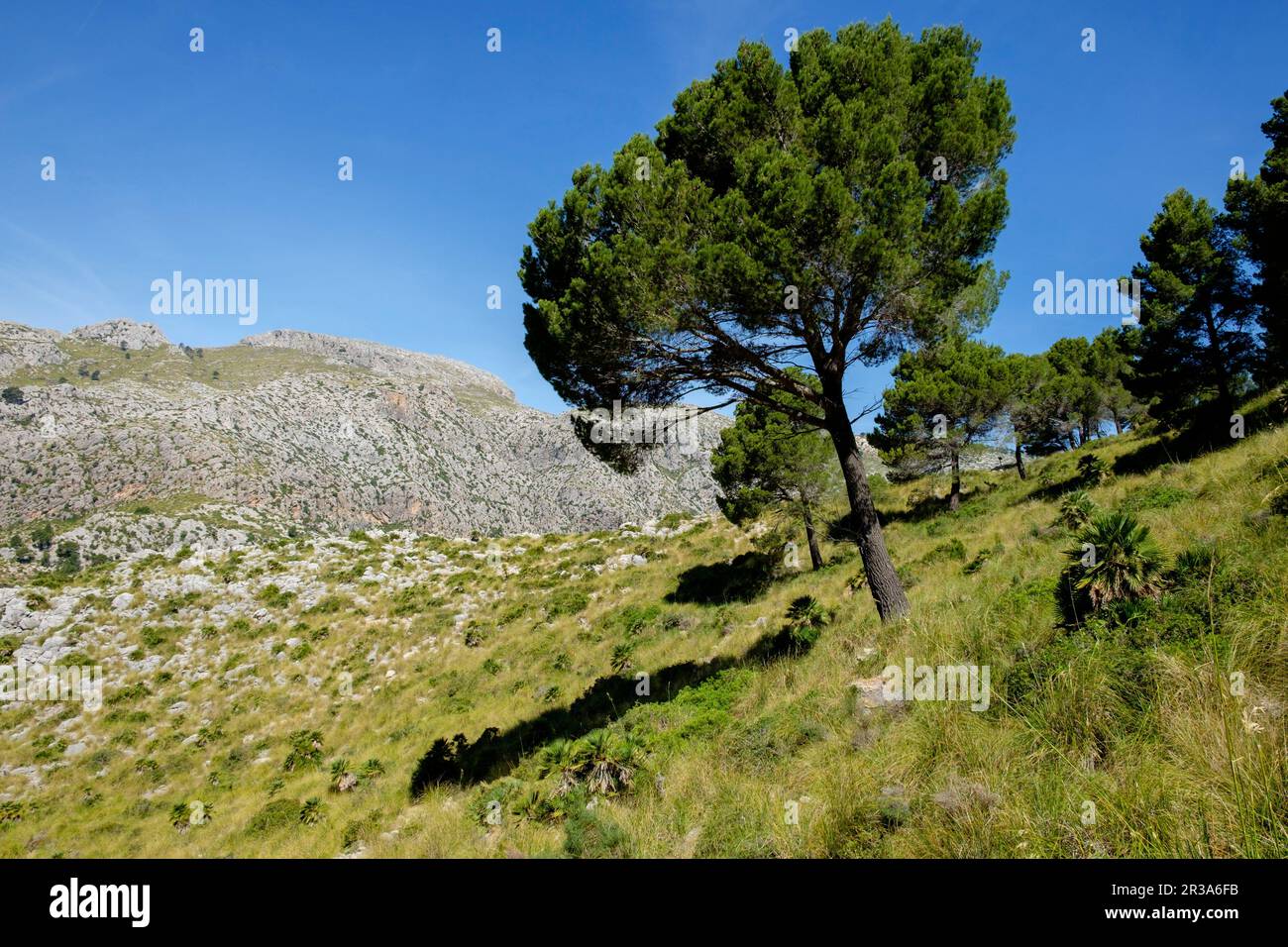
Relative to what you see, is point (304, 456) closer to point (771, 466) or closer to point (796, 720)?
point (771, 466)

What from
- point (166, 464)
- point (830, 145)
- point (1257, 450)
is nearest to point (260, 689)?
point (830, 145)

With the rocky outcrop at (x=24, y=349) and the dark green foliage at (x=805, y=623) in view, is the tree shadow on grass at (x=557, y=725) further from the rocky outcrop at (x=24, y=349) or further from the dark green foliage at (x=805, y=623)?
the rocky outcrop at (x=24, y=349)

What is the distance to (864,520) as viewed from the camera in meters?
10.2

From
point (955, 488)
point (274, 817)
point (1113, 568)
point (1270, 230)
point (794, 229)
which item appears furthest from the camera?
point (955, 488)

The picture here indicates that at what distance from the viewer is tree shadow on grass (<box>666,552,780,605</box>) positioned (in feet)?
74.7

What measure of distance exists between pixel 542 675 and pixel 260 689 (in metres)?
12.7

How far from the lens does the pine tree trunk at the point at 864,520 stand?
10.1 metres

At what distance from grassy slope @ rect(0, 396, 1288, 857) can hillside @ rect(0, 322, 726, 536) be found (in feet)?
218

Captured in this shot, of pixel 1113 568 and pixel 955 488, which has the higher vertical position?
pixel 955 488

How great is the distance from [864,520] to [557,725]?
9526 mm

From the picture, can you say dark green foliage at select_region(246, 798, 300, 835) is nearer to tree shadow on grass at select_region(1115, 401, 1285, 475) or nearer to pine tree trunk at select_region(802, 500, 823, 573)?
pine tree trunk at select_region(802, 500, 823, 573)

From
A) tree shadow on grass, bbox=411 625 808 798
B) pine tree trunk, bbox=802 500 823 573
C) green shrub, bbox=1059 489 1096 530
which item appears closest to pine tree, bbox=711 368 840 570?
pine tree trunk, bbox=802 500 823 573

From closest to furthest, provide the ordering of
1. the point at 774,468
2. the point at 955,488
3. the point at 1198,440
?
1. the point at 1198,440
2. the point at 774,468
3. the point at 955,488

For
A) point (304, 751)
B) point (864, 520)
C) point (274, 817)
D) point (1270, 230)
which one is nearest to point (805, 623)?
point (864, 520)
